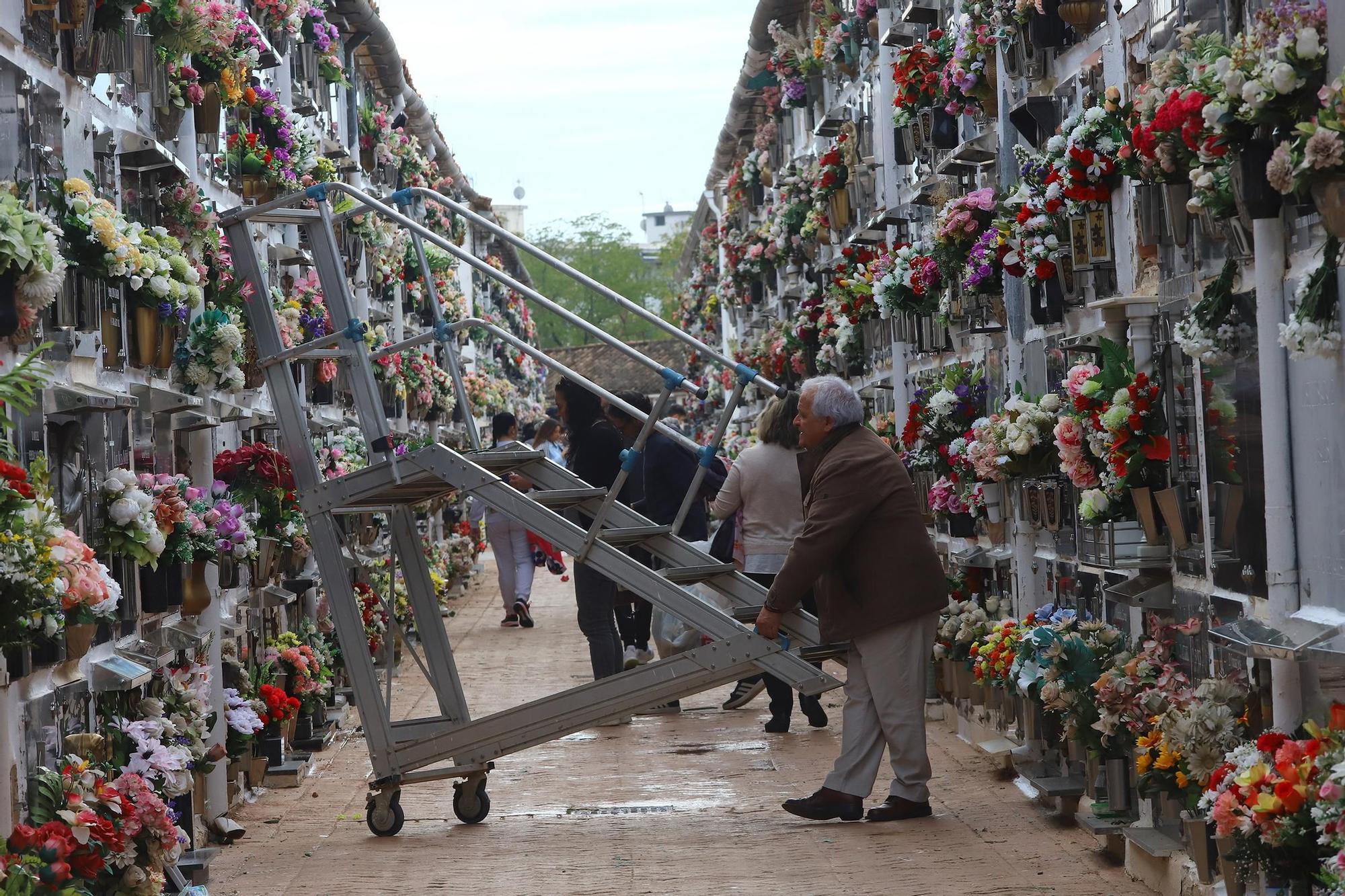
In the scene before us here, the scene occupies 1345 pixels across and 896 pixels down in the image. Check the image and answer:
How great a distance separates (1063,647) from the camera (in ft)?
24.5

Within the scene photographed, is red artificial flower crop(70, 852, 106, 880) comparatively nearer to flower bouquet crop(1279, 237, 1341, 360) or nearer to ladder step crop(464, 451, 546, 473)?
ladder step crop(464, 451, 546, 473)

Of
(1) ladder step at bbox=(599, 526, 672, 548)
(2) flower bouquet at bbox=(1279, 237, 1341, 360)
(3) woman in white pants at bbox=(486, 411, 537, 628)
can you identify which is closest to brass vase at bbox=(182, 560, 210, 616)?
(1) ladder step at bbox=(599, 526, 672, 548)

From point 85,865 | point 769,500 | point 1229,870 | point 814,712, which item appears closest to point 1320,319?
point 1229,870

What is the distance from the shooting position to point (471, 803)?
8773mm

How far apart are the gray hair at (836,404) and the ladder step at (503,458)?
4.91 ft

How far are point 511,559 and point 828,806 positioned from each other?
11358mm

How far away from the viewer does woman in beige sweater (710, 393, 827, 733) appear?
1128 centimetres

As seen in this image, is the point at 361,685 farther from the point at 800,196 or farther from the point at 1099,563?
the point at 800,196

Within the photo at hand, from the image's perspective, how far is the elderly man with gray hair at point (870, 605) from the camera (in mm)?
8234

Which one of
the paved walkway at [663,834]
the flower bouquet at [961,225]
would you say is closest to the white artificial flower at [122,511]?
the paved walkway at [663,834]

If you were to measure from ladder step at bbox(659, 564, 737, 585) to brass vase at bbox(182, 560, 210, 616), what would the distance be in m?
2.23

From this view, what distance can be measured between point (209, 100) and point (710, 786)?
4680mm

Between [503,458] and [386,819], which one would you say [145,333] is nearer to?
[503,458]

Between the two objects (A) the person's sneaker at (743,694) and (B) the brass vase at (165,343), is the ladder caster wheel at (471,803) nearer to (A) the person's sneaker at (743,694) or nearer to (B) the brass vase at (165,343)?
(B) the brass vase at (165,343)
